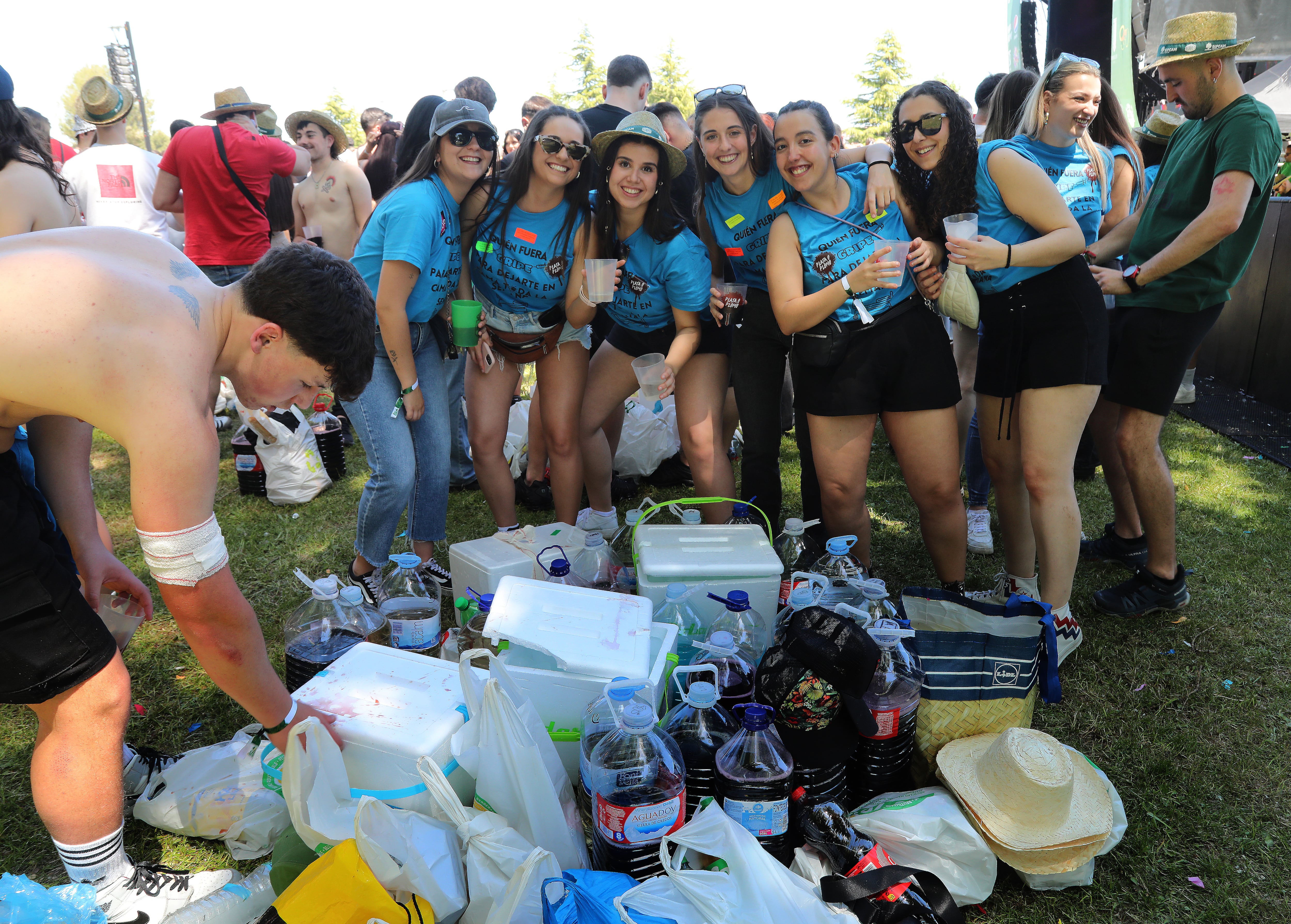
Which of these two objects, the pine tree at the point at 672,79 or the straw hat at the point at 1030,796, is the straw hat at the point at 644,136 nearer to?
the straw hat at the point at 1030,796

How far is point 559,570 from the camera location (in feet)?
8.92

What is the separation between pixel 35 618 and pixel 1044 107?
3585 mm

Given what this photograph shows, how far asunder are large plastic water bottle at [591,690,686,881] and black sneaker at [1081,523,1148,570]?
288 cm

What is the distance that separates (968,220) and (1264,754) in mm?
2043

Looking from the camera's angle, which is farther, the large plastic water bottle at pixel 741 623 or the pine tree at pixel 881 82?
the pine tree at pixel 881 82

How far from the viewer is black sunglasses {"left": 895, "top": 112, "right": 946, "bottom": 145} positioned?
291cm

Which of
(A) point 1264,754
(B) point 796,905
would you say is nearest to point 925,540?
(A) point 1264,754

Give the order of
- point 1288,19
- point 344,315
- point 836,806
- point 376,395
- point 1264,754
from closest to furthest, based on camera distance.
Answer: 1. point 344,315
2. point 836,806
3. point 1264,754
4. point 376,395
5. point 1288,19

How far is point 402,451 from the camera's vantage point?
330cm

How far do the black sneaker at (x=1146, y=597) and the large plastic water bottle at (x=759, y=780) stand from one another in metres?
2.17

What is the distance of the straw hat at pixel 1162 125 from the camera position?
4.46 meters

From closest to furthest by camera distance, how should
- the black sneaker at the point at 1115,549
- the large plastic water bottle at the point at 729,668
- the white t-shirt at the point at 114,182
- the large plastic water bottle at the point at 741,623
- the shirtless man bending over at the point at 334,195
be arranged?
the large plastic water bottle at the point at 729,668, the large plastic water bottle at the point at 741,623, the black sneaker at the point at 1115,549, the white t-shirt at the point at 114,182, the shirtless man bending over at the point at 334,195

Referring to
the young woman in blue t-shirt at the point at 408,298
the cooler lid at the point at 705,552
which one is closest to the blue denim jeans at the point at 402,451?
the young woman in blue t-shirt at the point at 408,298

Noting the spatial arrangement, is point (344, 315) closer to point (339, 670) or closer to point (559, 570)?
point (339, 670)
